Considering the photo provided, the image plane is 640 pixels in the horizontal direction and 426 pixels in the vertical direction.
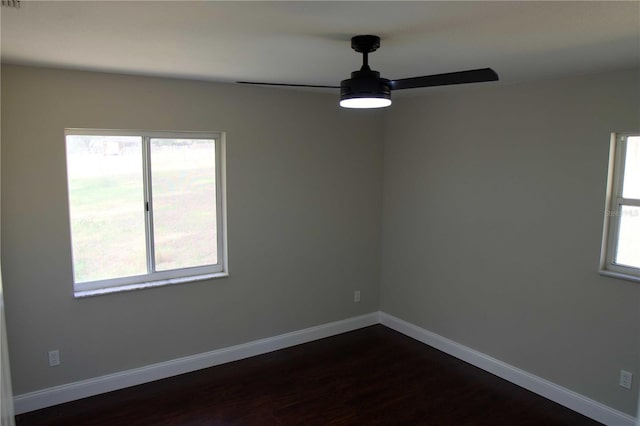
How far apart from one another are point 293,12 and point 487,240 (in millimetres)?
2856

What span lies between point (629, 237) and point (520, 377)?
1.44 metres

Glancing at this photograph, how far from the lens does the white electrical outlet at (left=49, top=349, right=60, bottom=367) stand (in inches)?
128

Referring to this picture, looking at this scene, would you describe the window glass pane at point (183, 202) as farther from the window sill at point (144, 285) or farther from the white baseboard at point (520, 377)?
the white baseboard at point (520, 377)

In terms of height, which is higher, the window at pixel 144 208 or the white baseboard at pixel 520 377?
the window at pixel 144 208

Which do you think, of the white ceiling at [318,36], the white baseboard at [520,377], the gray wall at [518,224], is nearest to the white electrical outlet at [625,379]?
the gray wall at [518,224]

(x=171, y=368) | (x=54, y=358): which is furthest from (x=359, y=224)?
(x=54, y=358)

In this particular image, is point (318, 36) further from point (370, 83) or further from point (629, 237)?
point (629, 237)

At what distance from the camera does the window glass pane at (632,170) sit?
2979mm

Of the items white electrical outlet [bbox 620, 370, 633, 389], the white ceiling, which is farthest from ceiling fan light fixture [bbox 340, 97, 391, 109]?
white electrical outlet [bbox 620, 370, 633, 389]

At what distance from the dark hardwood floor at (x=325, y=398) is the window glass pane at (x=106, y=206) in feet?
3.35

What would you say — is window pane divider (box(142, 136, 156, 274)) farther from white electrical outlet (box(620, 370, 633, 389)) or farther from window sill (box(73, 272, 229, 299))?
white electrical outlet (box(620, 370, 633, 389))

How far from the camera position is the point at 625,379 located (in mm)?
3021

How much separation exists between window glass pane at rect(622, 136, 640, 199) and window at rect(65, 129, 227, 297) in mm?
3136

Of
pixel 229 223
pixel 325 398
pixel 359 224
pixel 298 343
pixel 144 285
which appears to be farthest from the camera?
pixel 359 224
